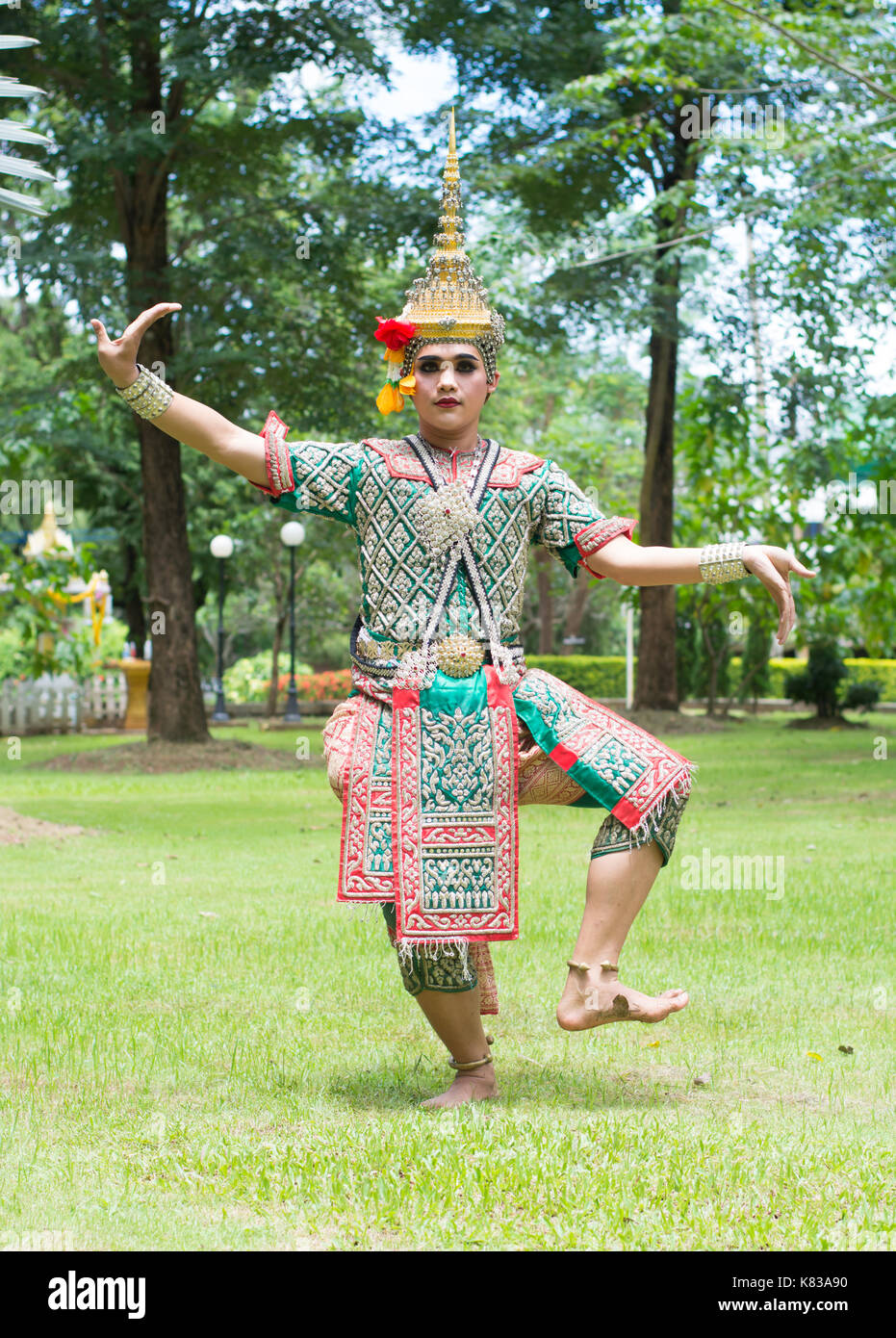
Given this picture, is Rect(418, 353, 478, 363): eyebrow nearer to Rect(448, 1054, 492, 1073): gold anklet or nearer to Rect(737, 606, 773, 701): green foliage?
Rect(448, 1054, 492, 1073): gold anklet

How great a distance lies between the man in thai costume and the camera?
439cm

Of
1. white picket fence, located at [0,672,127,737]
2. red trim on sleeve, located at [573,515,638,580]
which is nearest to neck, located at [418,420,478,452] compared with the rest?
red trim on sleeve, located at [573,515,638,580]

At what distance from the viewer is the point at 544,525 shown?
480 centimetres

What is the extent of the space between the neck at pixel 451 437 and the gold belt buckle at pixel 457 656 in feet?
2.13

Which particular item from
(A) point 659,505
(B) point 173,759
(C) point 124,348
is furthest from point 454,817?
(A) point 659,505

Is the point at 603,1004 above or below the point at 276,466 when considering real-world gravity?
below

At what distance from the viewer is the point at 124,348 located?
4387 mm

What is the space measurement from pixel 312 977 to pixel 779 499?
18993 mm

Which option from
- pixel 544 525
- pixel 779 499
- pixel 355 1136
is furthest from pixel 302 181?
pixel 355 1136

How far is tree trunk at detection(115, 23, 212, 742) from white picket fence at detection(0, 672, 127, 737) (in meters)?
8.03

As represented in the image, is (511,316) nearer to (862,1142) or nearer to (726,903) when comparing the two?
(726,903)

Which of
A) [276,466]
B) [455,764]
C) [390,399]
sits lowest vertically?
[455,764]

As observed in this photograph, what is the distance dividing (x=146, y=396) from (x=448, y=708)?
4.20 feet

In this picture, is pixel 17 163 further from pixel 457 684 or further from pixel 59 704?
pixel 59 704
